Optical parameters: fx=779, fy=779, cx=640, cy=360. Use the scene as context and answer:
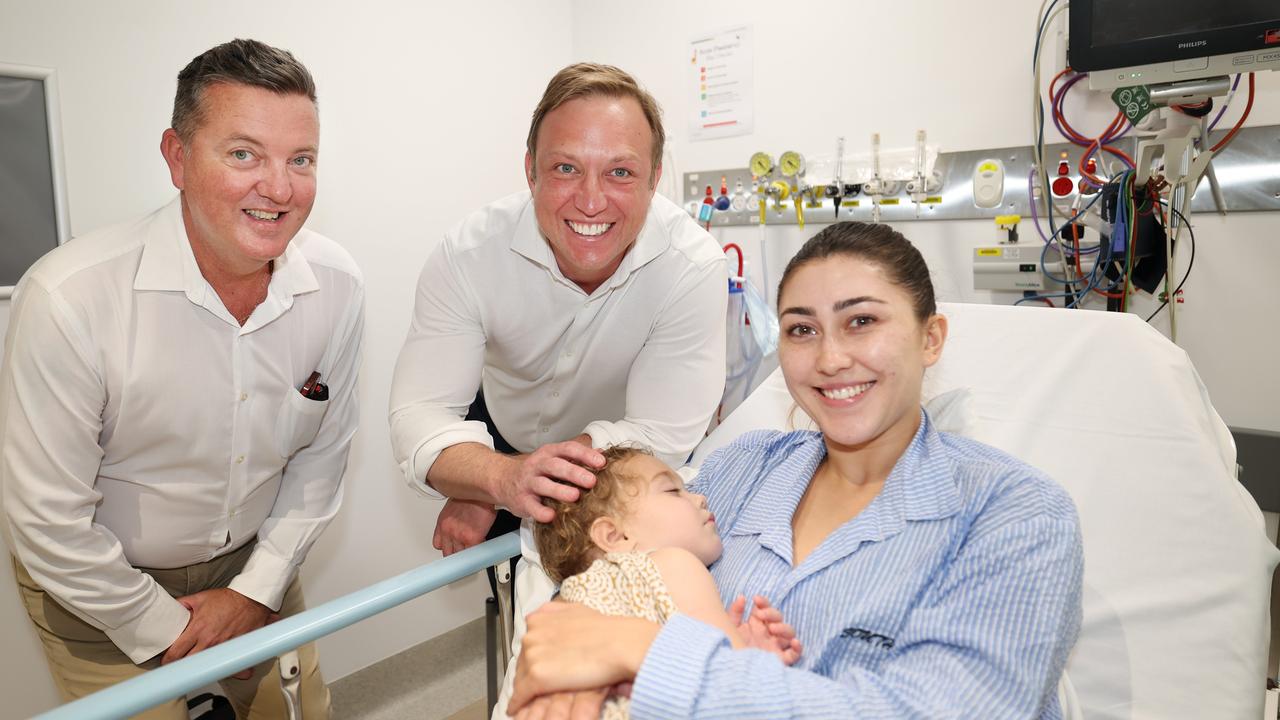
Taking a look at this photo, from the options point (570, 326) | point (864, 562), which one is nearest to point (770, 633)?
point (864, 562)

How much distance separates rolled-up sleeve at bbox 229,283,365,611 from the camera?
77.3 inches

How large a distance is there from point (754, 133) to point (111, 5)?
2.22 meters

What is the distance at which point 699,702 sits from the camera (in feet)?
3.33

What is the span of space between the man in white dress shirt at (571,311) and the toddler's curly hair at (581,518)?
19 cm

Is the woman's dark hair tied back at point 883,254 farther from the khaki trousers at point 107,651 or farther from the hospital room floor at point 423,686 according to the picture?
the hospital room floor at point 423,686

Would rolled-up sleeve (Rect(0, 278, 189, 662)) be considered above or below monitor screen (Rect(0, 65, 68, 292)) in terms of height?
below

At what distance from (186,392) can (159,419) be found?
3.1 inches

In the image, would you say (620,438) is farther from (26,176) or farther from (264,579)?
(26,176)

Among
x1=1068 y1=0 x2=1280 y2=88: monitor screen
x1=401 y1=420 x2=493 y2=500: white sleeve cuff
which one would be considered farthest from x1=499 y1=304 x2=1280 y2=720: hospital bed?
x1=1068 y1=0 x2=1280 y2=88: monitor screen

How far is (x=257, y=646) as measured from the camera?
117 centimetres

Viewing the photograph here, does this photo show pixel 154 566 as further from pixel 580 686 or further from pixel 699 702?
pixel 699 702

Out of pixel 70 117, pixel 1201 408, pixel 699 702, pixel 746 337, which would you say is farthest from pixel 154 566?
pixel 1201 408

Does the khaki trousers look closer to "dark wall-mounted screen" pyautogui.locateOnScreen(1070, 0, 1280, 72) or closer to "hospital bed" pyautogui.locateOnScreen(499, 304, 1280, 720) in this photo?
"hospital bed" pyautogui.locateOnScreen(499, 304, 1280, 720)

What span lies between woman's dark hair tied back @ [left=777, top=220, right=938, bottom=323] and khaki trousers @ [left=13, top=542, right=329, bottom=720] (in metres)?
1.33
